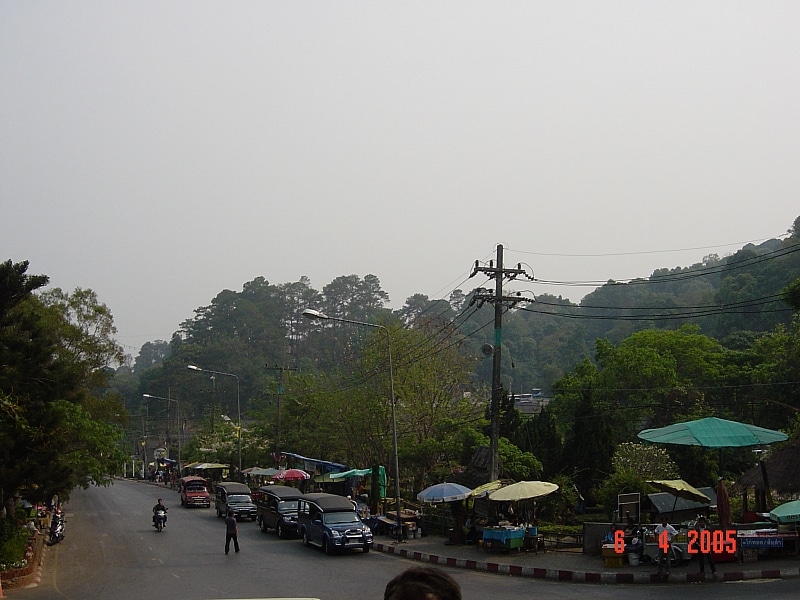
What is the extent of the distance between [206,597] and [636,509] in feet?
40.3

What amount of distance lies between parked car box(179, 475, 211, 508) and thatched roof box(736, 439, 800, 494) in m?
37.9

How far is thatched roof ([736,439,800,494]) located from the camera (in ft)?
78.9

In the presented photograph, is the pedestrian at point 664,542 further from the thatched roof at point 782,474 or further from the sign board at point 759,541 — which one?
the thatched roof at point 782,474

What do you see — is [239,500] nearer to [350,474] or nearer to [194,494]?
[350,474]

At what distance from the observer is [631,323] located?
110750 mm

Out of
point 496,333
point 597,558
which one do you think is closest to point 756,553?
point 597,558

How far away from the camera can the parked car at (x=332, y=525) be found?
26656mm

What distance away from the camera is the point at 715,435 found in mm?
20297

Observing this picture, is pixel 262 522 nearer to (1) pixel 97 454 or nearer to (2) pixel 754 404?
(1) pixel 97 454

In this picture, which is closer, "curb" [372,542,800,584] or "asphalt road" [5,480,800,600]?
"asphalt road" [5,480,800,600]

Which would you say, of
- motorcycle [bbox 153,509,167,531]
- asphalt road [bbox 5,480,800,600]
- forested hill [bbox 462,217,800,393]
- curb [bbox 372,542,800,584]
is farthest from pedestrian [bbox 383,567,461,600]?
forested hill [bbox 462,217,800,393]

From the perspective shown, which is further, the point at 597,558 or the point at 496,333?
the point at 496,333

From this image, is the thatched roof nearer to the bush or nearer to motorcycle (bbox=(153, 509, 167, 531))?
the bush

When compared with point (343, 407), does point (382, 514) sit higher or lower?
lower
